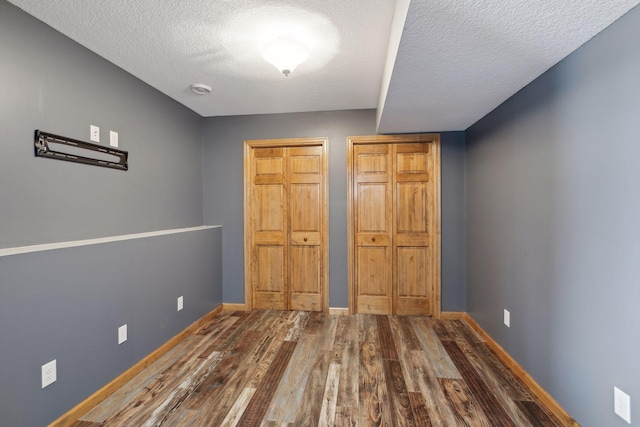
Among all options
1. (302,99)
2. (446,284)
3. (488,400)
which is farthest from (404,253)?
(302,99)

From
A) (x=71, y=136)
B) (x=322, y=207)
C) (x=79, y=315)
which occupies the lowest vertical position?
(x=79, y=315)

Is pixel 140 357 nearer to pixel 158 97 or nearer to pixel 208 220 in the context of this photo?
pixel 208 220

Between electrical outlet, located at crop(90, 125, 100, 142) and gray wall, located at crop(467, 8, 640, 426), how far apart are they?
3049 mm

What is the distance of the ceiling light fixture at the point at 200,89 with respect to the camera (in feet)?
8.96

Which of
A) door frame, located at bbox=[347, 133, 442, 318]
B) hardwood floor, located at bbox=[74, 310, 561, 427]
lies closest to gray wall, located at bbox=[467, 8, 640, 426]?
hardwood floor, located at bbox=[74, 310, 561, 427]

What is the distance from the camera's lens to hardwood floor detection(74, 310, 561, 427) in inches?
70.1

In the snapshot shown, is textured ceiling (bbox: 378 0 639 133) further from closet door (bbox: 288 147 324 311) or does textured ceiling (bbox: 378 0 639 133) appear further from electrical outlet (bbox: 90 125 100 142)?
electrical outlet (bbox: 90 125 100 142)

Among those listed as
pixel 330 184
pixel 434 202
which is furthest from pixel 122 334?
pixel 434 202

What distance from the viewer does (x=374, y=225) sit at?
349 cm

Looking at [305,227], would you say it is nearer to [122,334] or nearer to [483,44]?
[122,334]

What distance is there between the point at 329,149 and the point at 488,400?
270cm

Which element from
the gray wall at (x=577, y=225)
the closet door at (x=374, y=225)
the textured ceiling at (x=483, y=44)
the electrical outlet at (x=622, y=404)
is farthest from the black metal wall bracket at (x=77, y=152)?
the electrical outlet at (x=622, y=404)

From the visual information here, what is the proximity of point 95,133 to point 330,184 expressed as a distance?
87.6 inches

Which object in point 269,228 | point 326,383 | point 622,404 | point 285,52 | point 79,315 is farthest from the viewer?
point 269,228
